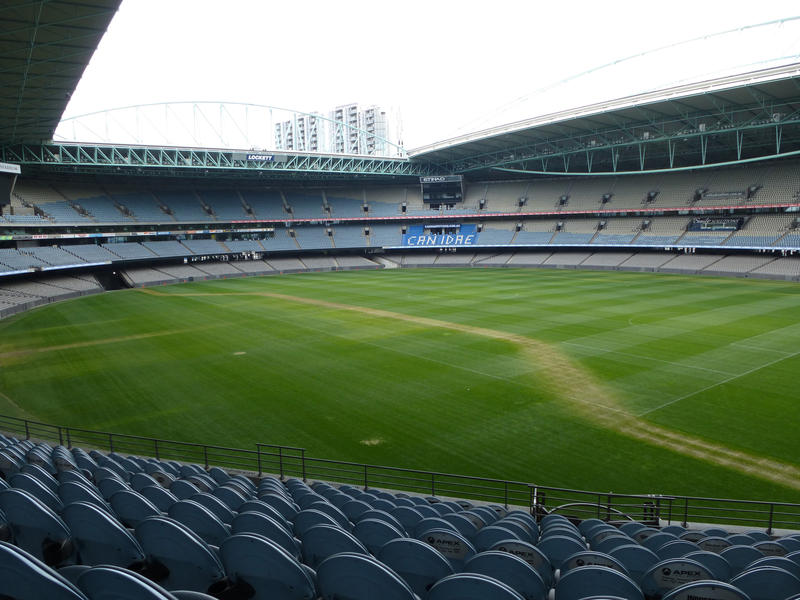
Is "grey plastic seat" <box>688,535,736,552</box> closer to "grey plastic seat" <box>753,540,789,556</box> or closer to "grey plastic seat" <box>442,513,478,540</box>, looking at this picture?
A: "grey plastic seat" <box>753,540,789,556</box>

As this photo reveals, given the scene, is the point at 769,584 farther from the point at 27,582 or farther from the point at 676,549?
the point at 27,582

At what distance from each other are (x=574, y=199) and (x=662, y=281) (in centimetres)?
2674

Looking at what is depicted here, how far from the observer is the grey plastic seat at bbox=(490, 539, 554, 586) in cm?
566

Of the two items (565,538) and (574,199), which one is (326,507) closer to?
(565,538)

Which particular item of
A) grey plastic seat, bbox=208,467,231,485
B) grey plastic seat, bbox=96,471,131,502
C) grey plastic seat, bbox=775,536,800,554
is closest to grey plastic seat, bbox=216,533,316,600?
grey plastic seat, bbox=96,471,131,502

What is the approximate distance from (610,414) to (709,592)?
14.6 m

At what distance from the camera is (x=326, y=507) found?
7.87 meters

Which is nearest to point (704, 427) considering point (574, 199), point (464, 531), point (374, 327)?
point (464, 531)

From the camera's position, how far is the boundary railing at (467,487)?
11.1 meters

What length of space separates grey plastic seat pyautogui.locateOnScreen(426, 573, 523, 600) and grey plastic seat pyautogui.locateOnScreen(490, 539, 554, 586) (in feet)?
7.55

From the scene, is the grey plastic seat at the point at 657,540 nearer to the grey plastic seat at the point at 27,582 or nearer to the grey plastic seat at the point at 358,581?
the grey plastic seat at the point at 358,581

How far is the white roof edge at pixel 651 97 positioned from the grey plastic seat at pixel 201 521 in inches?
1888

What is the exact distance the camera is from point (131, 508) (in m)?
6.32

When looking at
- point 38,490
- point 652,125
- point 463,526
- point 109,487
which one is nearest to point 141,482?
point 109,487
